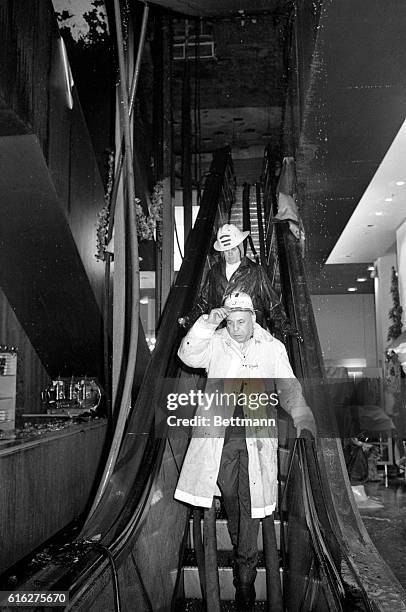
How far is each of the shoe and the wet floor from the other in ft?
1.71

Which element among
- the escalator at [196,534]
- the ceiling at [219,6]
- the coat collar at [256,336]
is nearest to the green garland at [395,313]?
the escalator at [196,534]

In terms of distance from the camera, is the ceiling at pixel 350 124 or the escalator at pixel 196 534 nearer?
the escalator at pixel 196 534

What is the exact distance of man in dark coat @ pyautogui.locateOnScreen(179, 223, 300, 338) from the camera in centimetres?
259

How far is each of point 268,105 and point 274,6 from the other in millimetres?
2723

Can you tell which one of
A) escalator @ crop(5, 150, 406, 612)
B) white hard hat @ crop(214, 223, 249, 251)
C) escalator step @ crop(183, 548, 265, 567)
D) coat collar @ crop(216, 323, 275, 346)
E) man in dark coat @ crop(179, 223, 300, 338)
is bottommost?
escalator step @ crop(183, 548, 265, 567)

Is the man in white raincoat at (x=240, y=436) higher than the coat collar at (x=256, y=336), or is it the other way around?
the coat collar at (x=256, y=336)

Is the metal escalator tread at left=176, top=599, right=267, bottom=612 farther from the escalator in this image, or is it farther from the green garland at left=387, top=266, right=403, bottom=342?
the green garland at left=387, top=266, right=403, bottom=342

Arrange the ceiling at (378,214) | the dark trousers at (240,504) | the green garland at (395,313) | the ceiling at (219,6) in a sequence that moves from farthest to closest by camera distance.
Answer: the ceiling at (378,214)
the ceiling at (219,6)
the green garland at (395,313)
the dark trousers at (240,504)

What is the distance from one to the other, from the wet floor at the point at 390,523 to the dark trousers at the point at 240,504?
46 cm

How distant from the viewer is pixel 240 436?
7.23 feet

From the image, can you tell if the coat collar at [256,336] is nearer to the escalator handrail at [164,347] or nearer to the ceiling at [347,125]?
the escalator handrail at [164,347]

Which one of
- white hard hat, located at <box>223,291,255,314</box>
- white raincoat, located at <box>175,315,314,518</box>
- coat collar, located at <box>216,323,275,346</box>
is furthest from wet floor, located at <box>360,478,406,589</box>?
white hard hat, located at <box>223,291,255,314</box>

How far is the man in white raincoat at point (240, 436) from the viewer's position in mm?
2148

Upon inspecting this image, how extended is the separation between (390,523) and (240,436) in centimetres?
145
